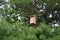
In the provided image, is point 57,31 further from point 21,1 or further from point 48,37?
point 21,1

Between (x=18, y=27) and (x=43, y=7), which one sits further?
(x=43, y=7)

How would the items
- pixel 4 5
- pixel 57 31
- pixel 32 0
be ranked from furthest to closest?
1. pixel 4 5
2. pixel 32 0
3. pixel 57 31

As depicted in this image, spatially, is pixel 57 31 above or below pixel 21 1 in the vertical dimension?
below

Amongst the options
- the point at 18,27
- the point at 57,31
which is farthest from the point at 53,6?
the point at 18,27

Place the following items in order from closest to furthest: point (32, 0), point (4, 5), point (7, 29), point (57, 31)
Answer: point (7, 29) → point (57, 31) → point (32, 0) → point (4, 5)

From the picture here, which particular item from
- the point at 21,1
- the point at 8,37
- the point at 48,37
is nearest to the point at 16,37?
the point at 8,37

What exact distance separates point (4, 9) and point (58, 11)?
1357mm

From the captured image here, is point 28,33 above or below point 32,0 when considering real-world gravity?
below

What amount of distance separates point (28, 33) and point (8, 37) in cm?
41

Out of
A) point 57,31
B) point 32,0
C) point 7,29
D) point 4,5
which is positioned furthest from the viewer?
point 4,5

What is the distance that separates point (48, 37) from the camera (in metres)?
4.22

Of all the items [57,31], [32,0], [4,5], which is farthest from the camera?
[4,5]

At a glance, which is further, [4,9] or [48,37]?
[4,9]

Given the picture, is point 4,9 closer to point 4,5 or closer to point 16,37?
point 4,5
